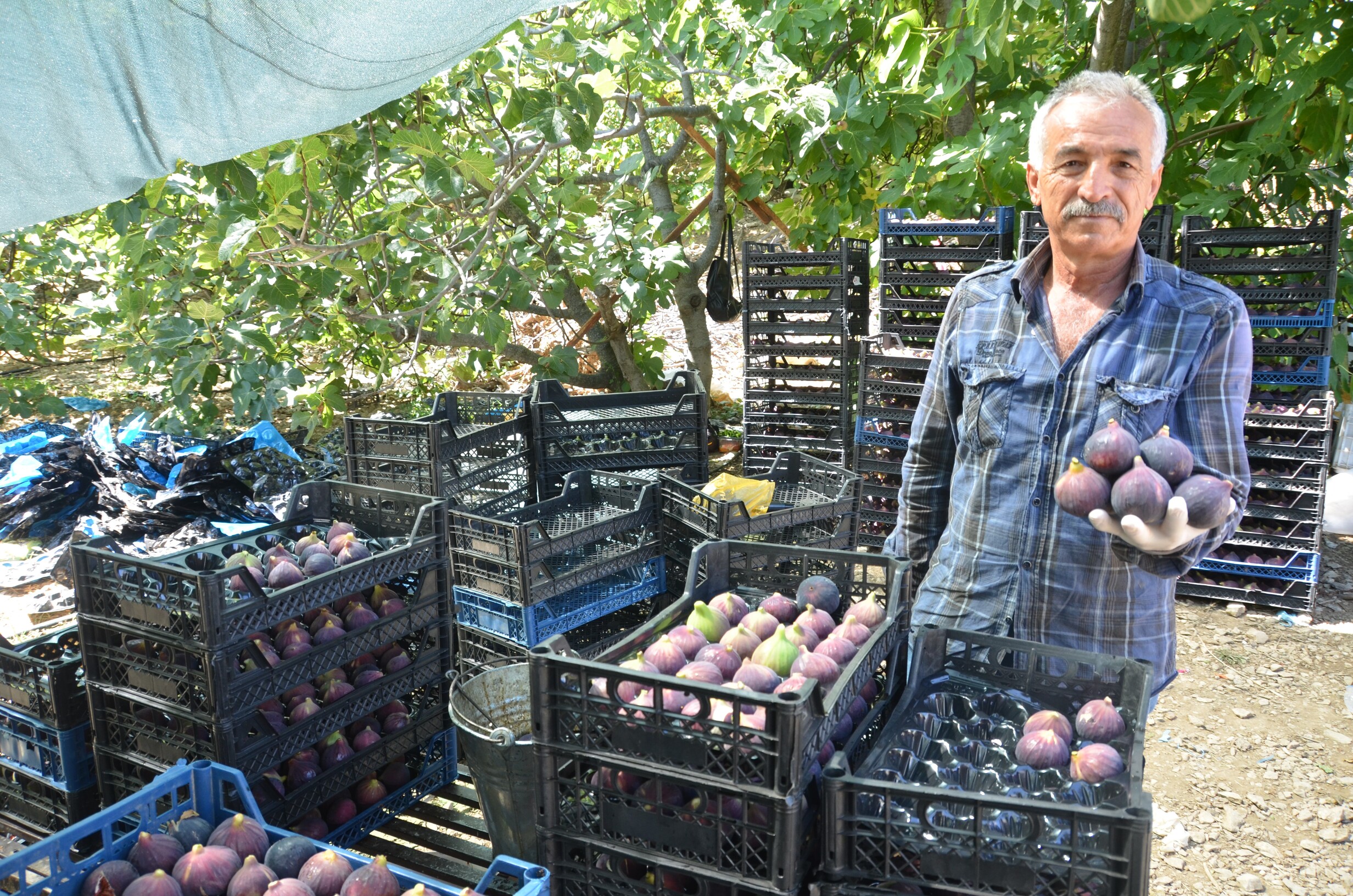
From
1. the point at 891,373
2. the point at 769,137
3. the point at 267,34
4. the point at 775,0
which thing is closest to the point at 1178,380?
the point at 267,34

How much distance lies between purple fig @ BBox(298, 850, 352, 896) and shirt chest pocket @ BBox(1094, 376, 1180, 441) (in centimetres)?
159

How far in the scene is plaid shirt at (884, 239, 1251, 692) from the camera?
76.9 inches

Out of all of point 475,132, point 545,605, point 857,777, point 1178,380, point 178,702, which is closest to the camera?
point 857,777

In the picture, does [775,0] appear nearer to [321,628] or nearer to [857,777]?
[321,628]

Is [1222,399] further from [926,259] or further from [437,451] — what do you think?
[926,259]

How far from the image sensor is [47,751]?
8.54 ft

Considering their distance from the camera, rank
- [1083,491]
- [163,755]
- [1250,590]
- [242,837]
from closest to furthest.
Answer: [1083,491] < [242,837] < [163,755] < [1250,590]

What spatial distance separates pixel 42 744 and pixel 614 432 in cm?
225

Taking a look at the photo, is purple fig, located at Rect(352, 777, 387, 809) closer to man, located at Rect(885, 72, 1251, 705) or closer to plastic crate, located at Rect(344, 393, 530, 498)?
plastic crate, located at Rect(344, 393, 530, 498)

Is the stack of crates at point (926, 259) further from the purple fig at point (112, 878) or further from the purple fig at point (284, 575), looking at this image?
the purple fig at point (112, 878)

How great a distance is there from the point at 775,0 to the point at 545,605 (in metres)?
4.17

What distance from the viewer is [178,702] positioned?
2365mm

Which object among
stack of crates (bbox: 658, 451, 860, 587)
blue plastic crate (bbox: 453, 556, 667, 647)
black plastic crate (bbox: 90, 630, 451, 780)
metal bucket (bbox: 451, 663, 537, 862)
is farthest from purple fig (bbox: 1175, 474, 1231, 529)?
black plastic crate (bbox: 90, 630, 451, 780)

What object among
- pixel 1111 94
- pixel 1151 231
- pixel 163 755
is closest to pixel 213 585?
pixel 163 755
